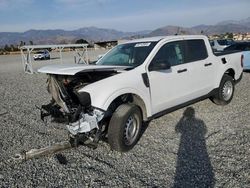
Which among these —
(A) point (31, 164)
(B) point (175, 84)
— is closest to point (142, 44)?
(B) point (175, 84)

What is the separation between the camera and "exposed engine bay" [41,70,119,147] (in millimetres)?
4336

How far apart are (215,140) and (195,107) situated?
7.64ft

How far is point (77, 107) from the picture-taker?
458 centimetres

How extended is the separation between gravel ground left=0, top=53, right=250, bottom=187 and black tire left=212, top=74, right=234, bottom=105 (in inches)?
22.4

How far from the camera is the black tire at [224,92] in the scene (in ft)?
23.4

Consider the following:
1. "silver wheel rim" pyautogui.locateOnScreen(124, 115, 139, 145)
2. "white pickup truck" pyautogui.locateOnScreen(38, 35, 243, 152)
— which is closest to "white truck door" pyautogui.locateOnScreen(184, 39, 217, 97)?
"white pickup truck" pyautogui.locateOnScreen(38, 35, 243, 152)

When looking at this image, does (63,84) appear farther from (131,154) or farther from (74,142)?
(131,154)

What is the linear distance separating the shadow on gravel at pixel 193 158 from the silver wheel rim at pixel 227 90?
1592 mm

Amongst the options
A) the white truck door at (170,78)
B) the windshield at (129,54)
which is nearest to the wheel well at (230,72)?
the white truck door at (170,78)

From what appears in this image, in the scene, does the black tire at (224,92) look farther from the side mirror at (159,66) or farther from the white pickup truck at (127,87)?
the side mirror at (159,66)

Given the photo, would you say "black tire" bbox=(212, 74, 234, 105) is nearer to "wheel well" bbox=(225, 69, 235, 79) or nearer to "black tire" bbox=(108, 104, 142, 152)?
"wheel well" bbox=(225, 69, 235, 79)

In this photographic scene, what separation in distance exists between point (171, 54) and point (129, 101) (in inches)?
56.0

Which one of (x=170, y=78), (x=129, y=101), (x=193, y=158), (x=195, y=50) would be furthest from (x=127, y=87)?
(x=195, y=50)

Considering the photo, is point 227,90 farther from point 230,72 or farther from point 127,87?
point 127,87
